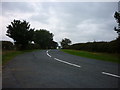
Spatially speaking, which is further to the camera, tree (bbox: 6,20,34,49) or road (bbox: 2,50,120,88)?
tree (bbox: 6,20,34,49)

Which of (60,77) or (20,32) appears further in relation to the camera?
(20,32)

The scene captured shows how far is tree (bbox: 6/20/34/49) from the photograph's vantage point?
3172 centimetres

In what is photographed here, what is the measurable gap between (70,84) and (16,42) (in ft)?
101

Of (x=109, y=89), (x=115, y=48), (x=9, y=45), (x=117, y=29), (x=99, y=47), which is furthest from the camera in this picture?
(x=9, y=45)

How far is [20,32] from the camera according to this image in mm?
31766

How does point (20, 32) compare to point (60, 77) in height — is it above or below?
above

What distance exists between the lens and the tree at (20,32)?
3172cm

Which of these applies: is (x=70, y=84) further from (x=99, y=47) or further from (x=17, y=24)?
(x=17, y=24)

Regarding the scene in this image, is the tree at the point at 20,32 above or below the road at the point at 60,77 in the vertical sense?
above

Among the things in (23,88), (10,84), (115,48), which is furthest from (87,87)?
(115,48)

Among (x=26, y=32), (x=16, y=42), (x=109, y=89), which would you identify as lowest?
(x=109, y=89)

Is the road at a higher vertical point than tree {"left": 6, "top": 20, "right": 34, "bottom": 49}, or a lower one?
lower

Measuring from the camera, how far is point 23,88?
14.9 ft

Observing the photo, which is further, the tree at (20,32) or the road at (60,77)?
the tree at (20,32)
